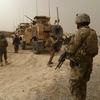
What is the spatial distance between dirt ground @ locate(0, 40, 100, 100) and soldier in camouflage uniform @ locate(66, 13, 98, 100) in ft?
5.18

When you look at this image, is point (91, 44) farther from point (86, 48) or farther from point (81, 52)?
point (81, 52)

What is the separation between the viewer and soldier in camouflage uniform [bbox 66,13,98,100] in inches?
220

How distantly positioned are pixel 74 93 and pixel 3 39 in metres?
7.71

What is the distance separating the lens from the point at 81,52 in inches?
222

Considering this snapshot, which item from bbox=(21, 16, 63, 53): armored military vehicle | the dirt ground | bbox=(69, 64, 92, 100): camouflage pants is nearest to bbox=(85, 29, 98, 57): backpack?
bbox=(69, 64, 92, 100): camouflage pants

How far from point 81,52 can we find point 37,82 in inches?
158

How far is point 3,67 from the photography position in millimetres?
12844

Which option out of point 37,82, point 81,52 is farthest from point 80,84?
point 37,82

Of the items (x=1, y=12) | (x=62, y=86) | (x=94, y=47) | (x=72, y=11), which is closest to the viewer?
(x=94, y=47)

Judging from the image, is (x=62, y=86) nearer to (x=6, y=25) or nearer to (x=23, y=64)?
(x=23, y=64)

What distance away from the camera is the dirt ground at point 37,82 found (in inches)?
306

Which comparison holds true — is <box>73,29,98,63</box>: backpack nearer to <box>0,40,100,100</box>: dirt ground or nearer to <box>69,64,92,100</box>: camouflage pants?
<box>69,64,92,100</box>: camouflage pants

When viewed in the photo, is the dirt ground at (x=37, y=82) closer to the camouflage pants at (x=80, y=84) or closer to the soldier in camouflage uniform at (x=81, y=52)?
the camouflage pants at (x=80, y=84)

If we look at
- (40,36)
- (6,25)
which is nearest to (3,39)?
(40,36)
